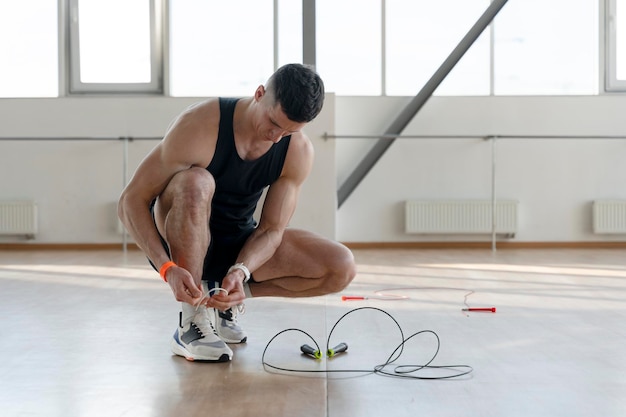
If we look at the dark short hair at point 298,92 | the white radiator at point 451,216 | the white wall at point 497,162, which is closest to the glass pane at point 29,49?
the white wall at point 497,162

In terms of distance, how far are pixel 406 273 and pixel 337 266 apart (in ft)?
8.11

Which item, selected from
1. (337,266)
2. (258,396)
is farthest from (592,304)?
(258,396)

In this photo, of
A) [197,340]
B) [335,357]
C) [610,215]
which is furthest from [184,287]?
[610,215]

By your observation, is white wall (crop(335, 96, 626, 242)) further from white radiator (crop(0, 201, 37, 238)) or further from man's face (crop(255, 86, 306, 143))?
man's face (crop(255, 86, 306, 143))

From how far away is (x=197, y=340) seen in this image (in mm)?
2145

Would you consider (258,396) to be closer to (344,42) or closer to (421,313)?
(421,313)

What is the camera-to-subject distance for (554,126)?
6957mm

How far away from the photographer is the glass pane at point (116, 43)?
7.05 meters

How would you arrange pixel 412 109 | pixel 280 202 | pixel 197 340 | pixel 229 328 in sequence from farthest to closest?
pixel 412 109, pixel 229 328, pixel 280 202, pixel 197 340

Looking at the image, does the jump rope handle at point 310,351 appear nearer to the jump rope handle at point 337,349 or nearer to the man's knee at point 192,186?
the jump rope handle at point 337,349

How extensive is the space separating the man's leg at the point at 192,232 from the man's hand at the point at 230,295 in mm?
97

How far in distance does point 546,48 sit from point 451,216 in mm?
1730

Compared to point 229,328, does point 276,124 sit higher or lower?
higher

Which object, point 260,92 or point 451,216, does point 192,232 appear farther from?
point 451,216
